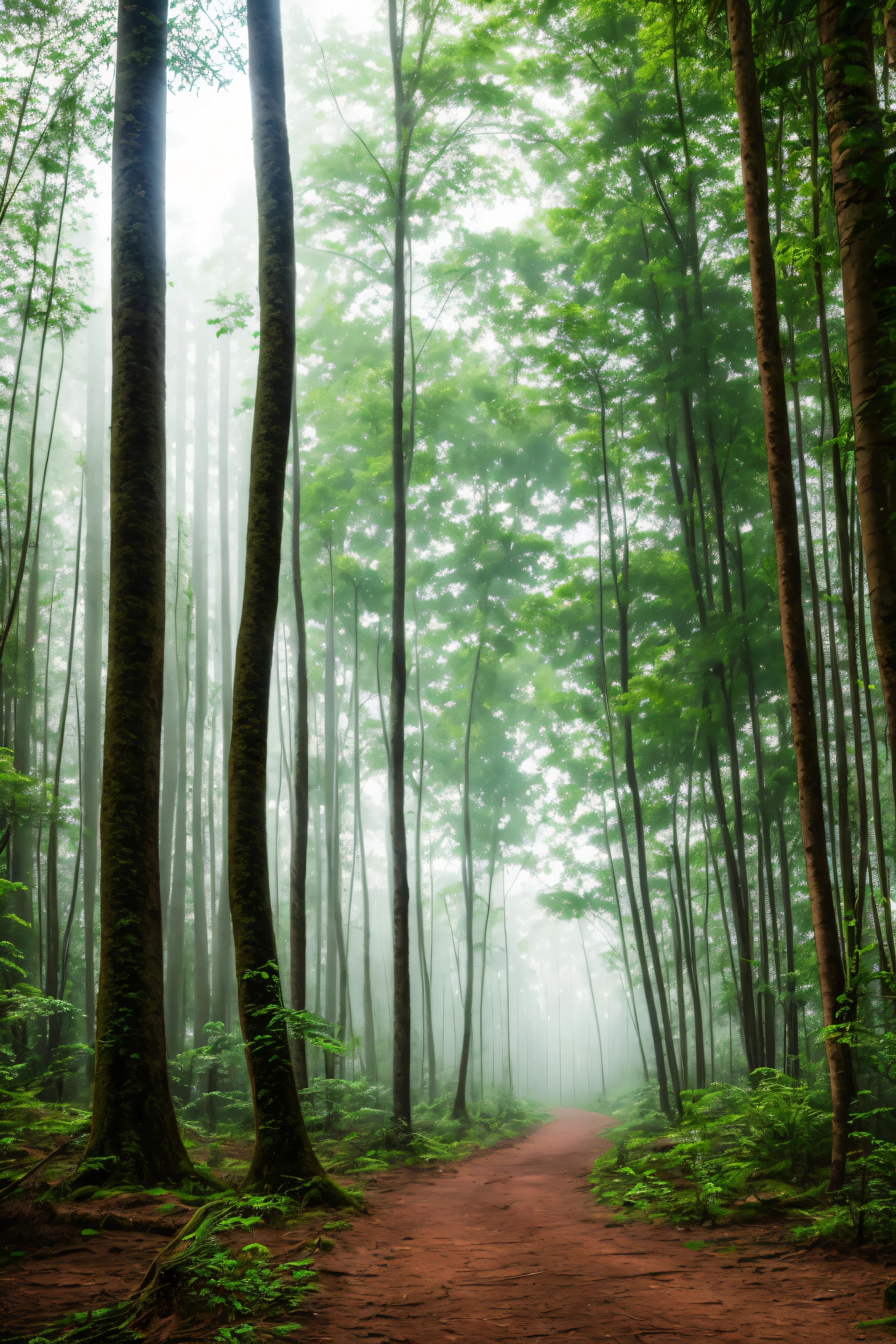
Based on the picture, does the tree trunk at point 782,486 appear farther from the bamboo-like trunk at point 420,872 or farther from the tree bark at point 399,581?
the bamboo-like trunk at point 420,872

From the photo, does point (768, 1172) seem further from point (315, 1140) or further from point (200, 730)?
point (200, 730)

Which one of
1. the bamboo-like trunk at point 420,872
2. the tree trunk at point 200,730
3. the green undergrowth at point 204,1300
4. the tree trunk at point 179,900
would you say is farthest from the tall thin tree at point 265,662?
the tree trunk at point 200,730

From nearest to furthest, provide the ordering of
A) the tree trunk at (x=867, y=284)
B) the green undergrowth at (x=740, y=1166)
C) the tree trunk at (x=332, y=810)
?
1. the tree trunk at (x=867, y=284)
2. the green undergrowth at (x=740, y=1166)
3. the tree trunk at (x=332, y=810)

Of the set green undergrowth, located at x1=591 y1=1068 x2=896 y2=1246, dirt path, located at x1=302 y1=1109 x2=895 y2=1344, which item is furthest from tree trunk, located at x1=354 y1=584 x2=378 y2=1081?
dirt path, located at x1=302 y1=1109 x2=895 y2=1344

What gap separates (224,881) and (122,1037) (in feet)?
50.6

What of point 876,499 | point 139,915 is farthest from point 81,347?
point 876,499

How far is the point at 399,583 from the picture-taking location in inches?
346

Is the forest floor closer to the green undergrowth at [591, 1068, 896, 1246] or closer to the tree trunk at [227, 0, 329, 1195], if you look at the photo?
the green undergrowth at [591, 1068, 896, 1246]

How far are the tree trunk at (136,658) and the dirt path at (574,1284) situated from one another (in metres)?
1.43

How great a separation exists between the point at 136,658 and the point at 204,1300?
3476 millimetres

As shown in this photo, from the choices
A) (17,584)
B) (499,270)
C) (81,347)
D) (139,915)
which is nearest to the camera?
(139,915)

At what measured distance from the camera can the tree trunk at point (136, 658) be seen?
162 inches

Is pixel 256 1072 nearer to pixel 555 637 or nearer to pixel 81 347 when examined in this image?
pixel 555 637

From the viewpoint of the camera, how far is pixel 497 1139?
11.5 metres
